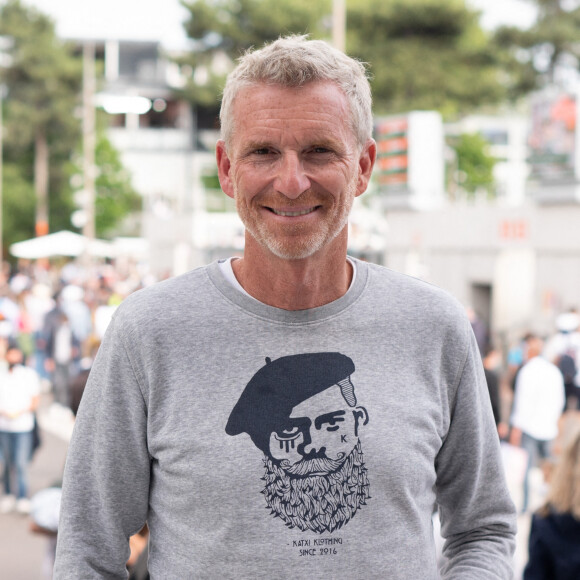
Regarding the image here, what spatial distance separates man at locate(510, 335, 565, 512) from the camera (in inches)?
367

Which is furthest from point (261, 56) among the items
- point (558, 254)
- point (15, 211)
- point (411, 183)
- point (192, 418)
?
point (15, 211)

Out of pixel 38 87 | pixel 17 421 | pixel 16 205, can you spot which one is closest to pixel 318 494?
pixel 17 421

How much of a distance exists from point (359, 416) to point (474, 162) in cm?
4107

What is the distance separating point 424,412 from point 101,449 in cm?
64

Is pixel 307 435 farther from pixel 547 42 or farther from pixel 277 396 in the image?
pixel 547 42

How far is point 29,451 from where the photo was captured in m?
9.12

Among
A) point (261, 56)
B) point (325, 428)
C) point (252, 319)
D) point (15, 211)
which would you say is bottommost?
point (15, 211)

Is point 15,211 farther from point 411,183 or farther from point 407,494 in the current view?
point 407,494

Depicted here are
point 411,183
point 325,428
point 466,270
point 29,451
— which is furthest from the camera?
point 411,183

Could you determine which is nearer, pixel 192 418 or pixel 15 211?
pixel 192 418

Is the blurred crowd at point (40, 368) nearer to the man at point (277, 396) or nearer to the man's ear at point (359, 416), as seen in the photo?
the man at point (277, 396)

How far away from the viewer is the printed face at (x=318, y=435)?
1.84 metres

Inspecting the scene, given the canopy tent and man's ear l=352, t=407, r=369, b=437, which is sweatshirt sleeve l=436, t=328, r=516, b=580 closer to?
man's ear l=352, t=407, r=369, b=437

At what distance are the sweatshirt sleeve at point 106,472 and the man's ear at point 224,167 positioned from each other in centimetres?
37
